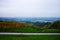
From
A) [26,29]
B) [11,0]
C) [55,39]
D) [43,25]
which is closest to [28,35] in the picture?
[26,29]

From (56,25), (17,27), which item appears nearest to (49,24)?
(56,25)

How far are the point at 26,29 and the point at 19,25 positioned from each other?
0.15 m

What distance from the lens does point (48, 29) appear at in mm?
2205

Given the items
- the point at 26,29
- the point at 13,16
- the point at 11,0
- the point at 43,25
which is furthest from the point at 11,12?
the point at 43,25

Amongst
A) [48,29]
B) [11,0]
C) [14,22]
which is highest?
[11,0]

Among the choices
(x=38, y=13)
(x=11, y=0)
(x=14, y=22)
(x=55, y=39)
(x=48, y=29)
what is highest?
(x=11, y=0)

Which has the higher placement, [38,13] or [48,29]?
[38,13]

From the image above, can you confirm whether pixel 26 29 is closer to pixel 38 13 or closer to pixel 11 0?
Result: pixel 38 13

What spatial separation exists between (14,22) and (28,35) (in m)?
0.36

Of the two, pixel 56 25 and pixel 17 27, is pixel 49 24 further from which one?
pixel 17 27

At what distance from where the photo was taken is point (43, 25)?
7.30 feet

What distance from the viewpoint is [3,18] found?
2.19 meters

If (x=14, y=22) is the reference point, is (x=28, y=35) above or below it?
below

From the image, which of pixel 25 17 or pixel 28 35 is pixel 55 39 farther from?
pixel 25 17
